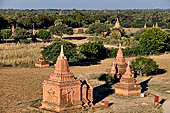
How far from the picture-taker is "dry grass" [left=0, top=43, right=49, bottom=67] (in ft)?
162

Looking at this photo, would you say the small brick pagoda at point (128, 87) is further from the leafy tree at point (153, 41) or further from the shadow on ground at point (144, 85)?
the leafy tree at point (153, 41)

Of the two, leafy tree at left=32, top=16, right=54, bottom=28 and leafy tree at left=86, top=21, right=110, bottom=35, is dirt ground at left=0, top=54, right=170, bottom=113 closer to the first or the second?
leafy tree at left=86, top=21, right=110, bottom=35

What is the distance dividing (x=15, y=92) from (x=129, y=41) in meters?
45.4

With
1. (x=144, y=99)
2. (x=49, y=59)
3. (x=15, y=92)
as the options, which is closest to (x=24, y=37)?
(x=49, y=59)

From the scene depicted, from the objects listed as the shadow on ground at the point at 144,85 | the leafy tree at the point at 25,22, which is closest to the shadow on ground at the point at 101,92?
the shadow on ground at the point at 144,85

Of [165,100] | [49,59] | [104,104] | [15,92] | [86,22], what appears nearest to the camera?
[104,104]

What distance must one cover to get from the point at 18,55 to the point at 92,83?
825 inches

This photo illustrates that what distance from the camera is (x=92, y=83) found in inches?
1444

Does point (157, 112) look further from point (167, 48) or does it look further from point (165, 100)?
point (167, 48)

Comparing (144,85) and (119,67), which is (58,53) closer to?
(119,67)

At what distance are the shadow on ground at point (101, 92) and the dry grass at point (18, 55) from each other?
1752cm

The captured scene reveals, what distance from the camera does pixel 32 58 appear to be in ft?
172

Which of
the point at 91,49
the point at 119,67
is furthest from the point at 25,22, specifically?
the point at 119,67

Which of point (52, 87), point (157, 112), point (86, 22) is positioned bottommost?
point (157, 112)
